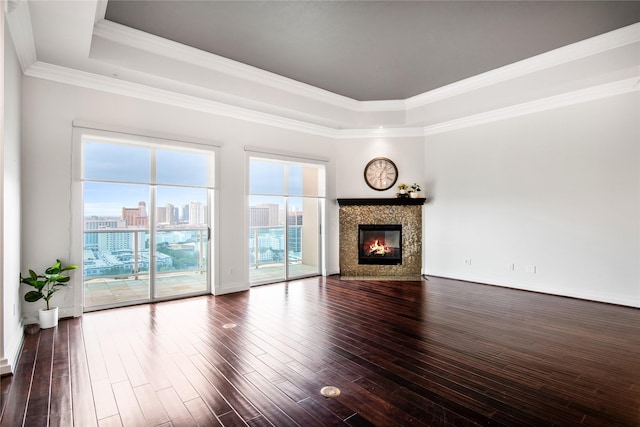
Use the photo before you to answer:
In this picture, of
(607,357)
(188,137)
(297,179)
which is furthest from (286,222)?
(607,357)

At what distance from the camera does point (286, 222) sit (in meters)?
6.70

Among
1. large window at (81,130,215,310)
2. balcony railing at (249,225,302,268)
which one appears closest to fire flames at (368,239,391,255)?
balcony railing at (249,225,302,268)

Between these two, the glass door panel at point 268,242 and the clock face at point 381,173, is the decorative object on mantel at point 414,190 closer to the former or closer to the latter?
the clock face at point 381,173

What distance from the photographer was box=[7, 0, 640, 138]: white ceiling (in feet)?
11.8

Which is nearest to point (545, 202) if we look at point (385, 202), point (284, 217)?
point (385, 202)

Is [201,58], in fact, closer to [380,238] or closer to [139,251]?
[139,251]

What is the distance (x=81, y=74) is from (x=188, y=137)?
58.7 inches

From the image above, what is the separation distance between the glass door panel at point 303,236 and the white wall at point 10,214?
162 inches

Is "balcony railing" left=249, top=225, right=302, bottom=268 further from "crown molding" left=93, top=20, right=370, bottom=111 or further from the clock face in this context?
"crown molding" left=93, top=20, right=370, bottom=111

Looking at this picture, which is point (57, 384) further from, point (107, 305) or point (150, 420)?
point (107, 305)

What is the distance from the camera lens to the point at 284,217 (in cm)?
668

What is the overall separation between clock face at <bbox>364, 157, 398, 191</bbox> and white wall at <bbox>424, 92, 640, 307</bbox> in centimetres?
79

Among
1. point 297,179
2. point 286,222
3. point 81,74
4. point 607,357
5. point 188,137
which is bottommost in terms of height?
point 607,357

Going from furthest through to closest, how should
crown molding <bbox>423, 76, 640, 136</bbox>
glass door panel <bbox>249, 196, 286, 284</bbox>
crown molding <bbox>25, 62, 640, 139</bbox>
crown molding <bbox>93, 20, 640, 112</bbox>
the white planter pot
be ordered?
glass door panel <bbox>249, 196, 286, 284</bbox> → crown molding <bbox>423, 76, 640, 136</bbox> → crown molding <bbox>25, 62, 640, 139</bbox> → crown molding <bbox>93, 20, 640, 112</bbox> → the white planter pot
